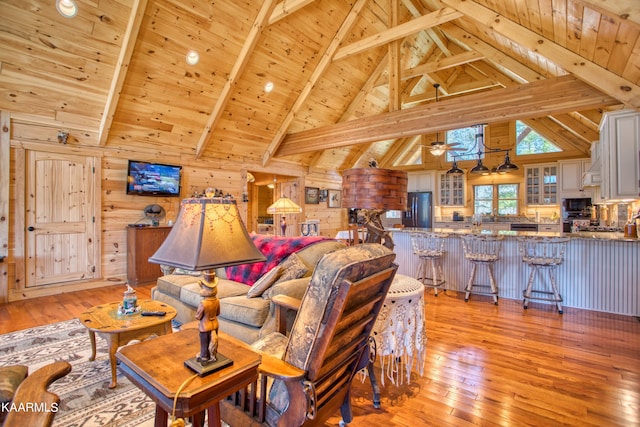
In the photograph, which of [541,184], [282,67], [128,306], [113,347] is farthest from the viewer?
[541,184]

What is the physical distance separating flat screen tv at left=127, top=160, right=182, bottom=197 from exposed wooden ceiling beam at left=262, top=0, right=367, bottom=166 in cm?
218

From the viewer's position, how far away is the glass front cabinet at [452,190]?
902cm

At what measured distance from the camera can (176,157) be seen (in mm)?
5848

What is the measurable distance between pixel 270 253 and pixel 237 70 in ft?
11.1

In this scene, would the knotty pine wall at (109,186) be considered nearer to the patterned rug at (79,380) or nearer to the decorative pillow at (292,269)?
the patterned rug at (79,380)

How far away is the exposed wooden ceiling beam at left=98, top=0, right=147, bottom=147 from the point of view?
369cm

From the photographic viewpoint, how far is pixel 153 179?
5398 millimetres

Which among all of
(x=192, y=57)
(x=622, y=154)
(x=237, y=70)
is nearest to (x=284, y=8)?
(x=237, y=70)

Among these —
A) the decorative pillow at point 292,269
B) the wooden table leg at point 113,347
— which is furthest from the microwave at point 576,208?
the wooden table leg at point 113,347

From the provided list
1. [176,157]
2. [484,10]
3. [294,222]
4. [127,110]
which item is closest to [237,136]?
[176,157]

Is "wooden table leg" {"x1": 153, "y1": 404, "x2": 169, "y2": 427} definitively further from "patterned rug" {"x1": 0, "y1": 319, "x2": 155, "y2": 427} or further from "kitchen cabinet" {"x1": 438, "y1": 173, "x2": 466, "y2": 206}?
"kitchen cabinet" {"x1": 438, "y1": 173, "x2": 466, "y2": 206}

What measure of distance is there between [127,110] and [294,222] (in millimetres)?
4581

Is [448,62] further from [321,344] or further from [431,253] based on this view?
[321,344]

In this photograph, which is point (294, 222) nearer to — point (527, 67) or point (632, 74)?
point (527, 67)
